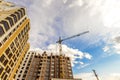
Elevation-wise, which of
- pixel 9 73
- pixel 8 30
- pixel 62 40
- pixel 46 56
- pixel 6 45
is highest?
pixel 62 40

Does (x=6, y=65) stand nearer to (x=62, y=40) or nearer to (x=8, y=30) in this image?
(x=8, y=30)

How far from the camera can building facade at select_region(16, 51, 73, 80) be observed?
3287 inches

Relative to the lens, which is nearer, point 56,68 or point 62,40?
point 56,68

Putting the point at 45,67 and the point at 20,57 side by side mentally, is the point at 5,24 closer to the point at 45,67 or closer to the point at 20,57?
the point at 20,57

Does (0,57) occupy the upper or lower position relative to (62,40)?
lower

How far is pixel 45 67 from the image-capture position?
91.9m

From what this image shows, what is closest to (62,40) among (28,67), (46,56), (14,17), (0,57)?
(46,56)

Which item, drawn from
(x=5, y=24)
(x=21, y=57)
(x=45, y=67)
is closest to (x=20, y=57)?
(x=21, y=57)

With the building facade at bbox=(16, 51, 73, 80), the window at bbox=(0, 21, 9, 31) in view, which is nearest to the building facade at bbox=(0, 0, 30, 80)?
the window at bbox=(0, 21, 9, 31)

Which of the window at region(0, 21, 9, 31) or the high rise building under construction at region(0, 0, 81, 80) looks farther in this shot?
the high rise building under construction at region(0, 0, 81, 80)

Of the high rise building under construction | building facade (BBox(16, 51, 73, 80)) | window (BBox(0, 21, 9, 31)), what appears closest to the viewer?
window (BBox(0, 21, 9, 31))

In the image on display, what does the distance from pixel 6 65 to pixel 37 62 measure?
135 feet

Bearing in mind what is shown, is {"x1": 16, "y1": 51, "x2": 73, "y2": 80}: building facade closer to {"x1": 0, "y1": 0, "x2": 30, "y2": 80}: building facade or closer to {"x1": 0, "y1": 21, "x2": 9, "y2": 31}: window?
{"x1": 0, "y1": 0, "x2": 30, "y2": 80}: building facade

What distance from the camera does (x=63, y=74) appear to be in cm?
8719
